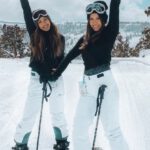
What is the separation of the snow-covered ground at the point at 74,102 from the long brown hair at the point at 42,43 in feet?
5.01

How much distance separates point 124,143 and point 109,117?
0.37 metres

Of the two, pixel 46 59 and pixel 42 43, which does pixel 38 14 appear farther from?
pixel 46 59

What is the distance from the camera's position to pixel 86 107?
5.53 m

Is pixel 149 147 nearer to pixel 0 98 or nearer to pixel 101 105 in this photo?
pixel 101 105

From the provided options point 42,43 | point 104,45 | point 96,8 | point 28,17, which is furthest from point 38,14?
point 104,45

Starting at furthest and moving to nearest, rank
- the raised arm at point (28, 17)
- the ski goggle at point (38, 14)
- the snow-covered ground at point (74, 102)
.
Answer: the snow-covered ground at point (74, 102) → the raised arm at point (28, 17) → the ski goggle at point (38, 14)

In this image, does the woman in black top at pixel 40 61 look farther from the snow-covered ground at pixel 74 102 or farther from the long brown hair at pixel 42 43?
the snow-covered ground at pixel 74 102

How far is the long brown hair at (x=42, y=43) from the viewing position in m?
6.34

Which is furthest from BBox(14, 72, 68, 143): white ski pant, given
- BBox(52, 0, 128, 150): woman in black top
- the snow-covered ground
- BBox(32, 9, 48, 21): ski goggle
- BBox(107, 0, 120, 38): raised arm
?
BBox(107, 0, 120, 38): raised arm

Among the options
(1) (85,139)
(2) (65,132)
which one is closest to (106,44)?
(1) (85,139)

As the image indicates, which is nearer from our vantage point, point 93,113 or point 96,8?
point 96,8

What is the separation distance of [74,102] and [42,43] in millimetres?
3773

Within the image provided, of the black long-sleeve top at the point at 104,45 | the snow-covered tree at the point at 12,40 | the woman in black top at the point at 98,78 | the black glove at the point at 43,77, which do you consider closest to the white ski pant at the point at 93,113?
the woman in black top at the point at 98,78

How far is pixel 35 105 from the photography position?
6480 millimetres
